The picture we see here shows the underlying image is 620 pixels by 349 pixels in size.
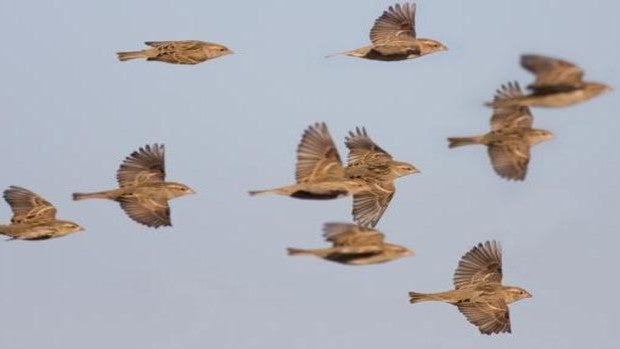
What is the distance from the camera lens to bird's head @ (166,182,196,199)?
38.5 meters

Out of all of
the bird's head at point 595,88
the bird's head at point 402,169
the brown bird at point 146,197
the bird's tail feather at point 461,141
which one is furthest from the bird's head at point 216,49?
the bird's head at point 595,88

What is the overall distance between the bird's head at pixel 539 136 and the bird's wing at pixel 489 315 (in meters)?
5.25

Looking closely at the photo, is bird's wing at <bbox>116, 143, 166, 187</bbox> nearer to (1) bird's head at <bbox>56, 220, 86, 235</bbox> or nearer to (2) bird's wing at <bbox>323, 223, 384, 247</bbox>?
(1) bird's head at <bbox>56, 220, 86, 235</bbox>

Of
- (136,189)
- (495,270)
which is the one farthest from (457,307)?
(136,189)

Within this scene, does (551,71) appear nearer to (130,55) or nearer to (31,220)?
(130,55)

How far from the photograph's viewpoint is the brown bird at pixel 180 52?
127 feet

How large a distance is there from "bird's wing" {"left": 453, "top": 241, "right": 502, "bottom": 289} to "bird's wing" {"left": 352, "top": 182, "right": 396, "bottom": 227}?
8.10 ft

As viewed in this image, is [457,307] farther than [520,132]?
Yes

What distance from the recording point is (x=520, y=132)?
36.1m

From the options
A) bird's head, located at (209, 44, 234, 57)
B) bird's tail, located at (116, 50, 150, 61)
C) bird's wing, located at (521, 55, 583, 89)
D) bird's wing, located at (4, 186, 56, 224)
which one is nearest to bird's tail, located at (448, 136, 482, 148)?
bird's wing, located at (521, 55, 583, 89)

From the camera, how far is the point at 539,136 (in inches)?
1419

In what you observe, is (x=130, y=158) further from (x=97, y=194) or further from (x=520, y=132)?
(x=520, y=132)

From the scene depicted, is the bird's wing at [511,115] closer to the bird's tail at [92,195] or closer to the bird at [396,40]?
the bird at [396,40]

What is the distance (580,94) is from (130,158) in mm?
12419
